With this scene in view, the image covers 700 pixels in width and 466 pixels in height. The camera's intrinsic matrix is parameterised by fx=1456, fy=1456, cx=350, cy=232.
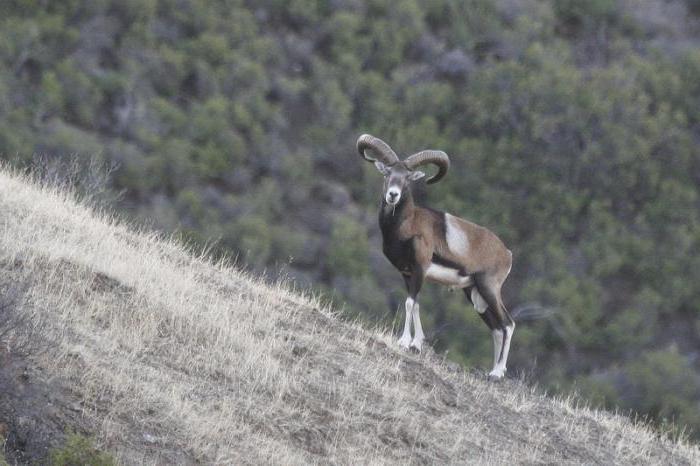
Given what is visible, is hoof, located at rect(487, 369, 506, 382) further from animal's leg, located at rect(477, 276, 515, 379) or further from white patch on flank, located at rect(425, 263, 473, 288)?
white patch on flank, located at rect(425, 263, 473, 288)

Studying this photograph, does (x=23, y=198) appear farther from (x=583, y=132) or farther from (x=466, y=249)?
(x=583, y=132)

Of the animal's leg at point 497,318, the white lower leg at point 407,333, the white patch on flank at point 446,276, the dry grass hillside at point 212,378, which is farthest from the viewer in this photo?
the animal's leg at point 497,318

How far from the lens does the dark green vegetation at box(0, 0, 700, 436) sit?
4053 centimetres

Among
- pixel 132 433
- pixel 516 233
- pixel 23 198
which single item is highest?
pixel 132 433

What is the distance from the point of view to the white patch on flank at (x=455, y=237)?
1438 centimetres

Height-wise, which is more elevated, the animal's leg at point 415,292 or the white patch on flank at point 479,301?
the animal's leg at point 415,292

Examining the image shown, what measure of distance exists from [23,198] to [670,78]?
42.1 m

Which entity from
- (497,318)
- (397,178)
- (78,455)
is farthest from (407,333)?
(78,455)


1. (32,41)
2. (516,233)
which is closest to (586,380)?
(516,233)

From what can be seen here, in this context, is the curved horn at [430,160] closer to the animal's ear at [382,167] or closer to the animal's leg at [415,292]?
the animal's ear at [382,167]

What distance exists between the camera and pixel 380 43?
169 ft

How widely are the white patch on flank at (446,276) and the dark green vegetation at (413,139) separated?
21.0 m

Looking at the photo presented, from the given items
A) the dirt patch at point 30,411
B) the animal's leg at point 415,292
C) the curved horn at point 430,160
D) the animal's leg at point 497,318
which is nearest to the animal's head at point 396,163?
Answer: the curved horn at point 430,160

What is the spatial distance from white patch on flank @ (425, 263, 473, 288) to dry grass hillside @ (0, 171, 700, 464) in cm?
74
